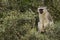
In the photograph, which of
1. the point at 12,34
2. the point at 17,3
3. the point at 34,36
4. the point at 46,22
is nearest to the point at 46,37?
the point at 34,36

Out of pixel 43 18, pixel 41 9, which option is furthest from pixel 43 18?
pixel 41 9

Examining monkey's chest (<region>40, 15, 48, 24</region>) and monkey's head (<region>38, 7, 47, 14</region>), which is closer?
monkey's head (<region>38, 7, 47, 14</region>)

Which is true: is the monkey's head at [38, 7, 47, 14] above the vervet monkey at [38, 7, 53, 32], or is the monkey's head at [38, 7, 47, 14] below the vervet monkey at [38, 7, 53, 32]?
above

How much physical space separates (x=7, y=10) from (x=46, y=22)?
4.70 feet

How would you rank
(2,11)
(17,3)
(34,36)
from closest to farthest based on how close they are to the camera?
(34,36)
(2,11)
(17,3)

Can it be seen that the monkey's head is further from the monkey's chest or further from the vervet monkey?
the monkey's chest

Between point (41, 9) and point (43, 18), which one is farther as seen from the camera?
point (43, 18)

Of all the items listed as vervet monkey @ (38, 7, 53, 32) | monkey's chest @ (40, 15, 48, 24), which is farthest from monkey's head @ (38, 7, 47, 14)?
monkey's chest @ (40, 15, 48, 24)

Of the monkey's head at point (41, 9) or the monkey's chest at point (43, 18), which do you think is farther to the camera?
the monkey's chest at point (43, 18)

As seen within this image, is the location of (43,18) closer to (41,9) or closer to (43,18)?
(43,18)

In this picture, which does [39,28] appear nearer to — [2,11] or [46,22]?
[46,22]

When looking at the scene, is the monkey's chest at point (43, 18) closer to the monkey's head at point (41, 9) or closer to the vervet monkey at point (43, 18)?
the vervet monkey at point (43, 18)

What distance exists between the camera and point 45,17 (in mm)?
10141

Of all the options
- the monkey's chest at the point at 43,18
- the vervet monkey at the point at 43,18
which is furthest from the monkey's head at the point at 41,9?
the monkey's chest at the point at 43,18
